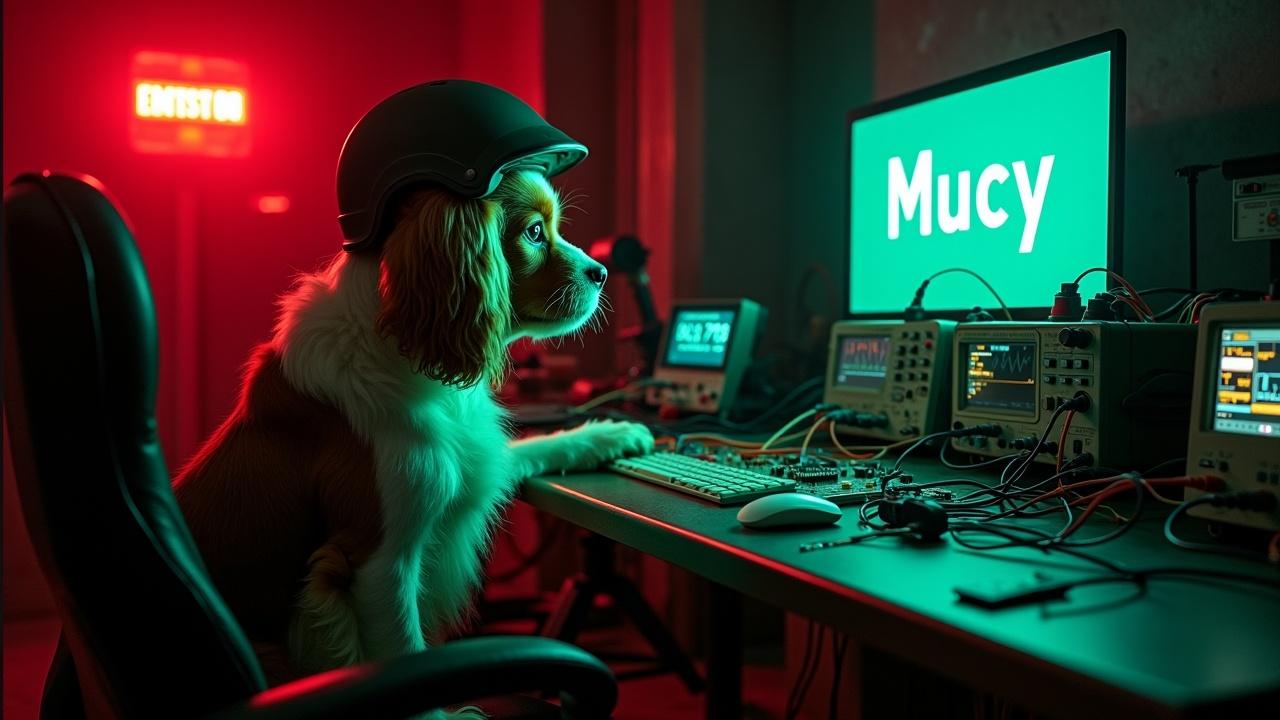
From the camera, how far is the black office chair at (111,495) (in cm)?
64

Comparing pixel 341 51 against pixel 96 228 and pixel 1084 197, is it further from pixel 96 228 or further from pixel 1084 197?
pixel 96 228

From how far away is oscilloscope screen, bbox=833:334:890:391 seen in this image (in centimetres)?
172

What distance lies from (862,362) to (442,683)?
1.26 m

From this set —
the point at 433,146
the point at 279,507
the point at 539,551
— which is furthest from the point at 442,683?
the point at 539,551

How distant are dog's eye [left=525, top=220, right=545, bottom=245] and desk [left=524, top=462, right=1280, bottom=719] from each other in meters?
0.52

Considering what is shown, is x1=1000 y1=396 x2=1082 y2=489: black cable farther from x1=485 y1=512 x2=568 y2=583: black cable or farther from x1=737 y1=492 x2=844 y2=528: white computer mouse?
x1=485 y1=512 x2=568 y2=583: black cable

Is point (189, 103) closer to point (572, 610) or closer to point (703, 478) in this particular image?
point (572, 610)

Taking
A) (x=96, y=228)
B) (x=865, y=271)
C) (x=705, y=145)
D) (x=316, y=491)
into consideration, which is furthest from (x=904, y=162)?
(x=96, y=228)

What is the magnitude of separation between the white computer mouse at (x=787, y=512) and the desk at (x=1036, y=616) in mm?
13

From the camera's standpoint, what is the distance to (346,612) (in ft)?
3.74

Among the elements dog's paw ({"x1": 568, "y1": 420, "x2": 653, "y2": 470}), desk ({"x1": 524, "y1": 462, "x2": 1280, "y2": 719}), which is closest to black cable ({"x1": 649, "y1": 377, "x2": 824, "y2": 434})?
dog's paw ({"x1": 568, "y1": 420, "x2": 653, "y2": 470})

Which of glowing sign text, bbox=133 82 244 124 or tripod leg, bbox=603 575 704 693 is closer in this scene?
tripod leg, bbox=603 575 704 693

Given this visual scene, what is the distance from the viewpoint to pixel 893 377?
5.42 ft

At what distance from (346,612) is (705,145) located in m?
1.88
